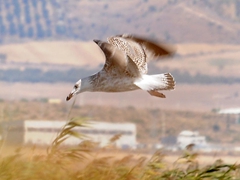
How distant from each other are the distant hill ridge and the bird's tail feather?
58.3 metres

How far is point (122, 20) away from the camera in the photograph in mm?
77375

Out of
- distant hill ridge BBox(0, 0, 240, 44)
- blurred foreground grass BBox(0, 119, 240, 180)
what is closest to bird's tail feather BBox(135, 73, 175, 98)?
blurred foreground grass BBox(0, 119, 240, 180)

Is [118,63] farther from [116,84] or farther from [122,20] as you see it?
[122,20]

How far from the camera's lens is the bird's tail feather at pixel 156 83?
780cm

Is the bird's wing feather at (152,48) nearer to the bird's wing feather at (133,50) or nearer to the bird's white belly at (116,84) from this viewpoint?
the bird's wing feather at (133,50)

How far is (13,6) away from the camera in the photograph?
9769 cm

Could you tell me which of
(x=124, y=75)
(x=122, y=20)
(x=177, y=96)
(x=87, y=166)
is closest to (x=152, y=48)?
(x=124, y=75)

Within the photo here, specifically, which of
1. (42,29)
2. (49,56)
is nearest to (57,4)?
(42,29)

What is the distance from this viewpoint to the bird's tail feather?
7.80m

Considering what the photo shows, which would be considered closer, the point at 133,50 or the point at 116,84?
the point at 116,84

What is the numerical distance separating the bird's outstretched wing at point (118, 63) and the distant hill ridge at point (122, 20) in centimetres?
5839

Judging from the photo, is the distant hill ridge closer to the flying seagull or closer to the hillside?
the hillside

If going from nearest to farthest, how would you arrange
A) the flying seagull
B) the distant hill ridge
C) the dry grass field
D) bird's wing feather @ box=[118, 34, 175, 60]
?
bird's wing feather @ box=[118, 34, 175, 60], the flying seagull, the dry grass field, the distant hill ridge

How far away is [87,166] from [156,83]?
2.08 metres
